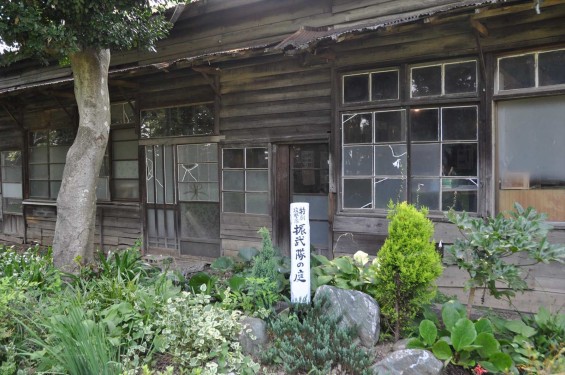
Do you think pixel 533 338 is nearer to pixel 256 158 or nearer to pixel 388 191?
pixel 388 191

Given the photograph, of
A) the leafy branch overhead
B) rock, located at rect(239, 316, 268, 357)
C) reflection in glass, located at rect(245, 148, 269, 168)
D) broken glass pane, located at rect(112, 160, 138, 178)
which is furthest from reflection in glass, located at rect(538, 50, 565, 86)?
broken glass pane, located at rect(112, 160, 138, 178)

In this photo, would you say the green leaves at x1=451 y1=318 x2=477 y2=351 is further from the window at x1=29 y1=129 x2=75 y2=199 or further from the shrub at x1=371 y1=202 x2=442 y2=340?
the window at x1=29 y1=129 x2=75 y2=199

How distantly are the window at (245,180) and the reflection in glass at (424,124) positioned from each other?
2420 millimetres

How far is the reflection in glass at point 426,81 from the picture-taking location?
5418 millimetres

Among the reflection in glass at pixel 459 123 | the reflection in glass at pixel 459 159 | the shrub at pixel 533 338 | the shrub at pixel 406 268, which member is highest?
the reflection in glass at pixel 459 123

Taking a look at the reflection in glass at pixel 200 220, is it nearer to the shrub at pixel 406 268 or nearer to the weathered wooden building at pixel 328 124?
the weathered wooden building at pixel 328 124

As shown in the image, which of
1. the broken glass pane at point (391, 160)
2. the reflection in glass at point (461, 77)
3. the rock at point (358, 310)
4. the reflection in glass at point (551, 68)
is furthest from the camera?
the broken glass pane at point (391, 160)

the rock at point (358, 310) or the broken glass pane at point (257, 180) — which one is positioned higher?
the broken glass pane at point (257, 180)

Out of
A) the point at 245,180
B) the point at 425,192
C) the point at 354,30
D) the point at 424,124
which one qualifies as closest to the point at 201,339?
the point at 425,192

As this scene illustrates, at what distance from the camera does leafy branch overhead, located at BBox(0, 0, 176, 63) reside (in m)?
4.56

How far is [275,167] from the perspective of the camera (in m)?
6.91

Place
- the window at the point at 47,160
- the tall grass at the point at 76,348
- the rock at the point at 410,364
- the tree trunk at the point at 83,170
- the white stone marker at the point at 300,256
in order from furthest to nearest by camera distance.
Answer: the window at the point at 47,160
the tree trunk at the point at 83,170
the white stone marker at the point at 300,256
the rock at the point at 410,364
the tall grass at the point at 76,348

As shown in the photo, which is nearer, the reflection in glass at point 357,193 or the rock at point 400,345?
the rock at point 400,345

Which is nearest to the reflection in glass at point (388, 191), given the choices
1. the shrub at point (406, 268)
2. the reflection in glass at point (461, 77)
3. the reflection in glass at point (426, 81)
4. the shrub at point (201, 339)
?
the reflection in glass at point (426, 81)
